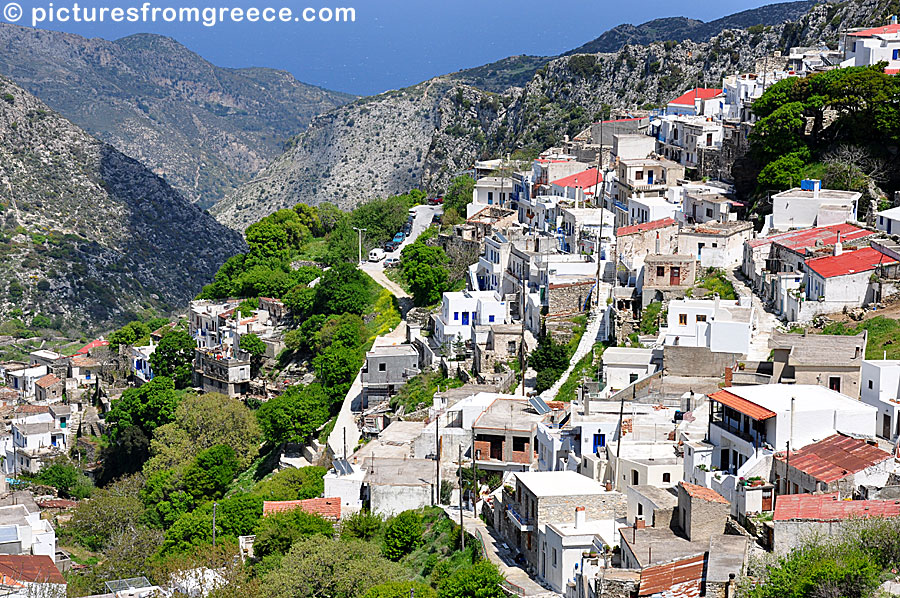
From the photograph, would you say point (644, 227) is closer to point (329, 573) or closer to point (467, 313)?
point (467, 313)

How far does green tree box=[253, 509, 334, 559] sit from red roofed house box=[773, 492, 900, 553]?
47.3ft

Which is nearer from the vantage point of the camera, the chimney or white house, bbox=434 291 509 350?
the chimney

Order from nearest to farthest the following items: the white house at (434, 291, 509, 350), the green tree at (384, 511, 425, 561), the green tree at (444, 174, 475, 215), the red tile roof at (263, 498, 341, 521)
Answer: the green tree at (384, 511, 425, 561) → the red tile roof at (263, 498, 341, 521) → the white house at (434, 291, 509, 350) → the green tree at (444, 174, 475, 215)

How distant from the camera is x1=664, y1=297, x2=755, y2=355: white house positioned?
38.3 metres

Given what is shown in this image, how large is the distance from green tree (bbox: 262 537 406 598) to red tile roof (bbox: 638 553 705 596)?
887 cm

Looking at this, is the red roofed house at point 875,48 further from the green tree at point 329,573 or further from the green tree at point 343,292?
the green tree at point 329,573

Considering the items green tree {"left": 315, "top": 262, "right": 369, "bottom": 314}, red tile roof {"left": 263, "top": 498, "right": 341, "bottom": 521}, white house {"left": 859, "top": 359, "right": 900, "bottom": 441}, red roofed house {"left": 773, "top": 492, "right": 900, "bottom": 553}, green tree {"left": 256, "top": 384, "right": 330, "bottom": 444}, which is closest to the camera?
red roofed house {"left": 773, "top": 492, "right": 900, "bottom": 553}

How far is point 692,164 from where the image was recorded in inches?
2287

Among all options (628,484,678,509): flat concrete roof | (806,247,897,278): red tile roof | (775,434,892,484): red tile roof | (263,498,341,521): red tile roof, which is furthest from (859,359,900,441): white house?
(263,498,341,521): red tile roof

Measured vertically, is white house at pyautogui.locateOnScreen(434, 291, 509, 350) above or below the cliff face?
below

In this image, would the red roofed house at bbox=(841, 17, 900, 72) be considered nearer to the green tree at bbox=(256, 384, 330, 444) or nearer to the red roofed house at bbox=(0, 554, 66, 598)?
the green tree at bbox=(256, 384, 330, 444)

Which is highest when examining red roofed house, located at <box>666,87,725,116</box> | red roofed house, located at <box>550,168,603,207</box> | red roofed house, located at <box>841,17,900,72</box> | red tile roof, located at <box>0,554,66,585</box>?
red roofed house, located at <box>841,17,900,72</box>

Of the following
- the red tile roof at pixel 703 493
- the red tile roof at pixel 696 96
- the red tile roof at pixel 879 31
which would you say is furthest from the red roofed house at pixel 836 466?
the red tile roof at pixel 696 96

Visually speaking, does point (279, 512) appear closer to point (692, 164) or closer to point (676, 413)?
point (676, 413)
